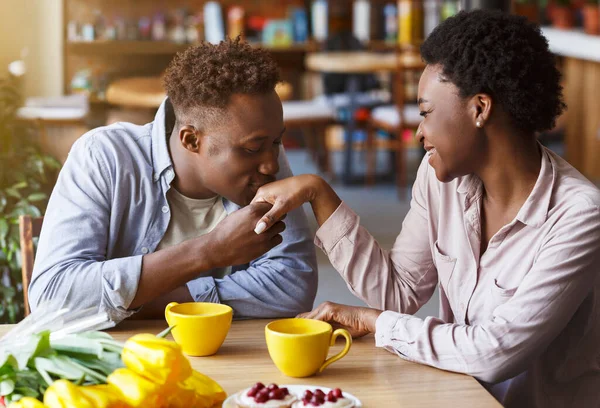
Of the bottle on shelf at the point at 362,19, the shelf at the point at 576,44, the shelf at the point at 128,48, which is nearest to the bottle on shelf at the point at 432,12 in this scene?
the bottle on shelf at the point at 362,19

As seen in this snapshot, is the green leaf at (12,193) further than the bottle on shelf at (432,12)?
No

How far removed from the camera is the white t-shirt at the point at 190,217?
169 centimetres

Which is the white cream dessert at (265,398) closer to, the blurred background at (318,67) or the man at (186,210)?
the man at (186,210)

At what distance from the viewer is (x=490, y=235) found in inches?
62.0

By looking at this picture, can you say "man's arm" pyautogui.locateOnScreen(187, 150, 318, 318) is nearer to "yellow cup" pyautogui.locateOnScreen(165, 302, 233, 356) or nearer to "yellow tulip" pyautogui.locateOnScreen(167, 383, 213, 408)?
"yellow cup" pyautogui.locateOnScreen(165, 302, 233, 356)

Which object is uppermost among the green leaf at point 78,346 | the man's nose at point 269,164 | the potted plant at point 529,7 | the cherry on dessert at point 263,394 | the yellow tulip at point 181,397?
the potted plant at point 529,7

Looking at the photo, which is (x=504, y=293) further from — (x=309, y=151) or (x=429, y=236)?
(x=309, y=151)

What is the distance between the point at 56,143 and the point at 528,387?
311 centimetres

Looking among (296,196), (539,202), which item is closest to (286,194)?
(296,196)

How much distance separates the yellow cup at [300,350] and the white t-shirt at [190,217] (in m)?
0.48

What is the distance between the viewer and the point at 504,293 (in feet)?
4.86

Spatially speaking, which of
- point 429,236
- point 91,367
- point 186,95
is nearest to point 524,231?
point 429,236

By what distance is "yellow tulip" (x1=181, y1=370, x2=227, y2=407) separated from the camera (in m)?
1.06

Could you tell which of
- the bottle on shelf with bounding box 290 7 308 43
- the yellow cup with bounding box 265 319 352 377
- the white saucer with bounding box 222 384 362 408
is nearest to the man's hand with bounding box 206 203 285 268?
the yellow cup with bounding box 265 319 352 377
